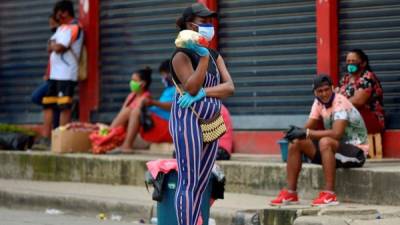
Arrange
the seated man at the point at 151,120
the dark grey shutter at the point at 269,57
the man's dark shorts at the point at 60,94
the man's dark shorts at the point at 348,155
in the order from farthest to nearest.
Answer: the man's dark shorts at the point at 60,94, the seated man at the point at 151,120, the dark grey shutter at the point at 269,57, the man's dark shorts at the point at 348,155

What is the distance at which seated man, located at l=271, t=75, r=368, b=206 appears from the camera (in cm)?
991

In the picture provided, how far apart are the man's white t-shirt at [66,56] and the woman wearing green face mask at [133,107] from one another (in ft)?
3.03

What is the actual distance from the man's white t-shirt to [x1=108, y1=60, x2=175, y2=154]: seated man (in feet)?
3.95

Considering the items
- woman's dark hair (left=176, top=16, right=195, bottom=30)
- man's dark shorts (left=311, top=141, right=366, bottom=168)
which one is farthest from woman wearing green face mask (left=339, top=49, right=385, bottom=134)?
woman's dark hair (left=176, top=16, right=195, bottom=30)

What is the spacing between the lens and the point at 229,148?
38.7 ft

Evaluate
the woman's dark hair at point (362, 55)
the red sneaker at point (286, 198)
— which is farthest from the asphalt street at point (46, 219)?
the woman's dark hair at point (362, 55)

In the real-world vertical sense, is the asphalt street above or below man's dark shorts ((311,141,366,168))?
below

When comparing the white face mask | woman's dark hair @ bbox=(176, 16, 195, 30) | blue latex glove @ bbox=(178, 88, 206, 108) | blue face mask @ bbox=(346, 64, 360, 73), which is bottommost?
blue latex glove @ bbox=(178, 88, 206, 108)

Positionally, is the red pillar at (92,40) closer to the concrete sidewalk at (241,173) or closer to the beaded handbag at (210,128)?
the concrete sidewalk at (241,173)

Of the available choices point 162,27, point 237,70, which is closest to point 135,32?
point 162,27

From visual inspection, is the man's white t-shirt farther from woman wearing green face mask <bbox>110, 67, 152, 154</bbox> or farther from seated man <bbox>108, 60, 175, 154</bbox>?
seated man <bbox>108, 60, 175, 154</bbox>

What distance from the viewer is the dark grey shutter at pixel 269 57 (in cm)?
1237

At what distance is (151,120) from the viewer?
1327 centimetres

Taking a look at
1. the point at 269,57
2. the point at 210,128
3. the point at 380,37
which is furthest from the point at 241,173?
the point at 210,128
